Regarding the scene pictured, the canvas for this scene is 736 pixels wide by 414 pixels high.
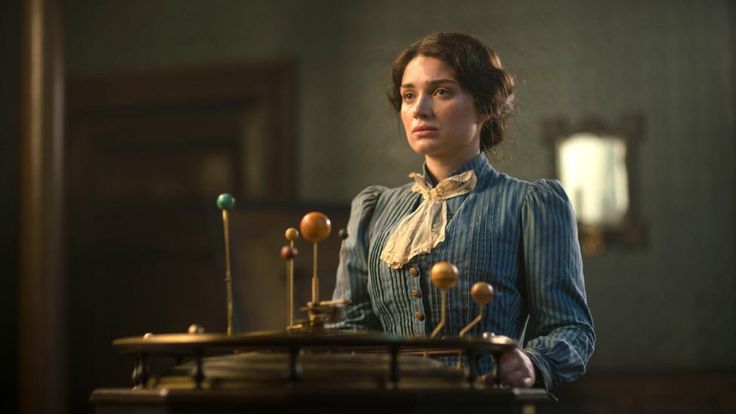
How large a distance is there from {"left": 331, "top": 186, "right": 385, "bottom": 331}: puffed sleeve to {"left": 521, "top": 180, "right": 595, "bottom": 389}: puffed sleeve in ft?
0.95

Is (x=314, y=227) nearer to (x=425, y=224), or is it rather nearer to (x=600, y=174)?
(x=425, y=224)

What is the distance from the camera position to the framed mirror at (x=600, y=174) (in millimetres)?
4848

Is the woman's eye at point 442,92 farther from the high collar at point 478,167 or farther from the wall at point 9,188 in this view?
the wall at point 9,188

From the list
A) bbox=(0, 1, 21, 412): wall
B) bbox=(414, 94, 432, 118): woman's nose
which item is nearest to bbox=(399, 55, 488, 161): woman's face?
bbox=(414, 94, 432, 118): woman's nose

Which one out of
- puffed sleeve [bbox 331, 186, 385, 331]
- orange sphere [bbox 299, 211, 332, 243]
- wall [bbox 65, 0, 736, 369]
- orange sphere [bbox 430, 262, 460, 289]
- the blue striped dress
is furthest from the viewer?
wall [bbox 65, 0, 736, 369]

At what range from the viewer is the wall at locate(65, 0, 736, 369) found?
189 inches

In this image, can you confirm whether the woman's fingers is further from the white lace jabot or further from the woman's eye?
the woman's eye

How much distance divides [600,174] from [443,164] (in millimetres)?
3188

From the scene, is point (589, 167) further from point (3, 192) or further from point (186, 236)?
point (3, 192)

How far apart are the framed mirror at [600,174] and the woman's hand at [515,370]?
335cm

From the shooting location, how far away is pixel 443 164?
1.83 m

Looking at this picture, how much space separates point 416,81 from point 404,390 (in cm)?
66

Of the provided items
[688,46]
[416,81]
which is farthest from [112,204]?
[416,81]

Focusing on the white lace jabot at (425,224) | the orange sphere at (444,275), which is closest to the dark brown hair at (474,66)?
the white lace jabot at (425,224)
